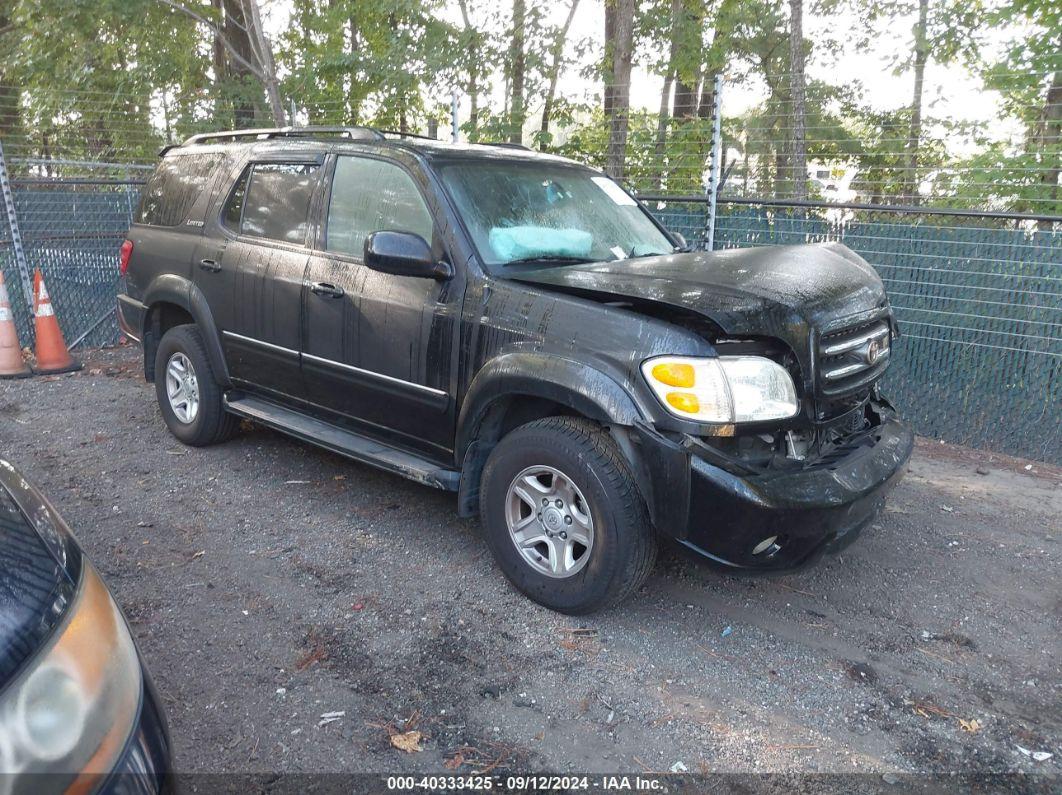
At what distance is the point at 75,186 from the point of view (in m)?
8.77

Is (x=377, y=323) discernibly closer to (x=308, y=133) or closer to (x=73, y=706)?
(x=308, y=133)

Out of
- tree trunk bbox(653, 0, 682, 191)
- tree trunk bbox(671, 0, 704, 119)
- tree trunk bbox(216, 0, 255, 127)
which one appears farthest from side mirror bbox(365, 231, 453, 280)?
tree trunk bbox(671, 0, 704, 119)

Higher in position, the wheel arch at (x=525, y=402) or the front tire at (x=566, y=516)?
the wheel arch at (x=525, y=402)

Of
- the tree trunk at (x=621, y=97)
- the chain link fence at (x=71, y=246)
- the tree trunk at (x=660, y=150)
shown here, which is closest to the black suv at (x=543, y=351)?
the tree trunk at (x=660, y=150)

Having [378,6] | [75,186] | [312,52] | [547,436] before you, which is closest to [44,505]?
[547,436]

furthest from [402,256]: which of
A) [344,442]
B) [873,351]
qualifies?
[873,351]

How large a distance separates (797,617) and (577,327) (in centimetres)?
161

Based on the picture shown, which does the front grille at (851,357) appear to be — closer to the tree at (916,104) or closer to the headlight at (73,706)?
the headlight at (73,706)

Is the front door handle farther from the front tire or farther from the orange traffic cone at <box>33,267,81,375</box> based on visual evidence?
the orange traffic cone at <box>33,267,81,375</box>

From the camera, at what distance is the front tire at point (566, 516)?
10.8 feet

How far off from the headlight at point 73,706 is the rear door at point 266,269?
3058 mm

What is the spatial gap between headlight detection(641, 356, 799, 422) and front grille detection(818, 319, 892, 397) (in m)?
0.27

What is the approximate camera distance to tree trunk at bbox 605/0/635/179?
28.5 ft

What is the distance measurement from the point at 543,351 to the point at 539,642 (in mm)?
1181
